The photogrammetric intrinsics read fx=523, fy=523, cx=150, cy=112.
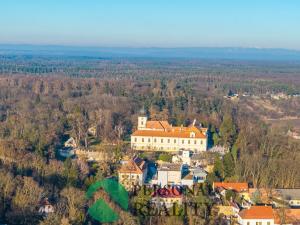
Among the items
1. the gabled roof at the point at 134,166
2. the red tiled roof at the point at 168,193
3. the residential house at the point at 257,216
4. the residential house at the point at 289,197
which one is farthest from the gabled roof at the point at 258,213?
the gabled roof at the point at 134,166

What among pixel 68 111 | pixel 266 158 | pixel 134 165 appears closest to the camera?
pixel 134 165

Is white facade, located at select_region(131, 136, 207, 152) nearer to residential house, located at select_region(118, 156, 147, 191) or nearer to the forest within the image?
the forest

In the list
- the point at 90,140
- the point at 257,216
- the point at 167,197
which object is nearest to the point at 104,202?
the point at 167,197

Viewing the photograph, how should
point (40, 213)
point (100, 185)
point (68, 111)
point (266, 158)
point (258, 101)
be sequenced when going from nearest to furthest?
point (40, 213), point (100, 185), point (266, 158), point (68, 111), point (258, 101)

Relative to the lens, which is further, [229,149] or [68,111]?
[68,111]

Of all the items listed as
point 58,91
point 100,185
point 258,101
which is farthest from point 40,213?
point 258,101

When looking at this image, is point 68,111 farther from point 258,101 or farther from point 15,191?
point 258,101
